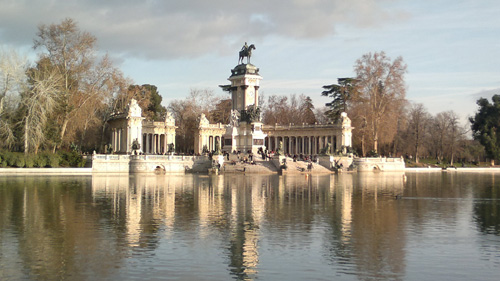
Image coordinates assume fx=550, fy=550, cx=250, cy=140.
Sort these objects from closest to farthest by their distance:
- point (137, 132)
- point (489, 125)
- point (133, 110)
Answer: point (133, 110) → point (137, 132) → point (489, 125)

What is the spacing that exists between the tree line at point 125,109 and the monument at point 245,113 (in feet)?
54.8

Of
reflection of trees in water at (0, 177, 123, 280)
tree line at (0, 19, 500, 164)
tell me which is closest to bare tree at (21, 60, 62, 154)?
tree line at (0, 19, 500, 164)

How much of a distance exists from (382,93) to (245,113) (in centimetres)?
2283

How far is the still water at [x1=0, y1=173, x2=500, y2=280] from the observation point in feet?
42.3

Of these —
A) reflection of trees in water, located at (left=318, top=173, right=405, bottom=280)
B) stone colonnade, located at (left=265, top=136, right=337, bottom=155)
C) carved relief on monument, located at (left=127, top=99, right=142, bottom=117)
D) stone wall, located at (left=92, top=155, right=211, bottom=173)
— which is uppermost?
carved relief on monument, located at (left=127, top=99, right=142, bottom=117)

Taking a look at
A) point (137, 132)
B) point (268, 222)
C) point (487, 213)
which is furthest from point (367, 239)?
point (137, 132)

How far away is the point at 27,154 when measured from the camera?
5512 centimetres

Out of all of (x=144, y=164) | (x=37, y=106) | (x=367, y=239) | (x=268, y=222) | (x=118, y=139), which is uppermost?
(x=37, y=106)

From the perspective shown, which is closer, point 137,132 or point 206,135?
point 137,132

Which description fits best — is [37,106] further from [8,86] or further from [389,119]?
[389,119]

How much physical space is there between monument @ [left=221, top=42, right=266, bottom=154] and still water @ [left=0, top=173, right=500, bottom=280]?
43.7 metres

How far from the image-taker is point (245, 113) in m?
72.7

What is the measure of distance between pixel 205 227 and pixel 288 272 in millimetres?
6530

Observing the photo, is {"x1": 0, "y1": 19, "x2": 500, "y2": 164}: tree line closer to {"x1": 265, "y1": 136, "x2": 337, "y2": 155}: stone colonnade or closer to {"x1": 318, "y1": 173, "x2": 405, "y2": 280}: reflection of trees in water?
{"x1": 265, "y1": 136, "x2": 337, "y2": 155}: stone colonnade
